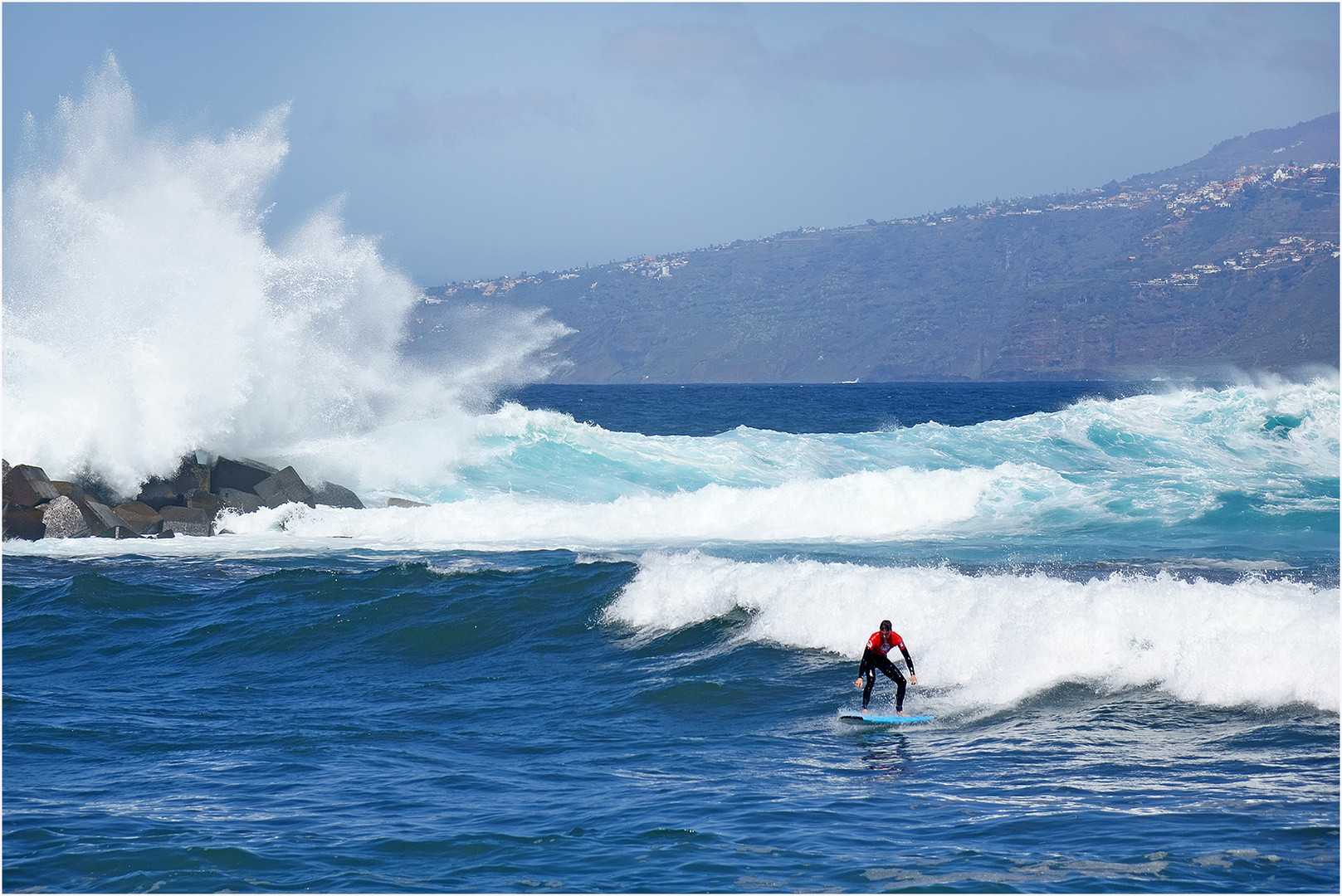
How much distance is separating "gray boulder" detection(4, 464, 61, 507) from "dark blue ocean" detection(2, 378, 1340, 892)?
1402mm

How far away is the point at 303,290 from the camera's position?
25828mm

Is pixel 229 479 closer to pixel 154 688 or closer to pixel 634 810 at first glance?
pixel 154 688

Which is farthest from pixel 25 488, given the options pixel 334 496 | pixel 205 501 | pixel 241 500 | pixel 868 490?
pixel 868 490

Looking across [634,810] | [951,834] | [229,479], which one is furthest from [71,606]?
[951,834]

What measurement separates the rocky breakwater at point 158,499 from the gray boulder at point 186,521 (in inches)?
0.6

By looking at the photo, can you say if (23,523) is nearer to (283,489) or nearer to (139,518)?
(139,518)

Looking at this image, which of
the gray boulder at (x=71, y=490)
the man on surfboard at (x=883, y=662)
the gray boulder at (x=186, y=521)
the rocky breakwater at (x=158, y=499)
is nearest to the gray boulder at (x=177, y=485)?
the rocky breakwater at (x=158, y=499)

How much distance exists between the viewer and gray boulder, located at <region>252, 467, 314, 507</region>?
2147cm

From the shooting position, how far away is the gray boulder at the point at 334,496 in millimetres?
22078

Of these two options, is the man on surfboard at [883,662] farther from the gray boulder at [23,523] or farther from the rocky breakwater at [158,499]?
the gray boulder at [23,523]

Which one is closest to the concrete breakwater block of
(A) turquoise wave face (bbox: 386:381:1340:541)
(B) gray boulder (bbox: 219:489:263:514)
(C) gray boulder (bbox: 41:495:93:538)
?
(C) gray boulder (bbox: 41:495:93:538)

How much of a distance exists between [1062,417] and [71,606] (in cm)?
3023

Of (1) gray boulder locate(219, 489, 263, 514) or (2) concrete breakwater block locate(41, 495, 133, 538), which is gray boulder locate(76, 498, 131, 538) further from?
(1) gray boulder locate(219, 489, 263, 514)

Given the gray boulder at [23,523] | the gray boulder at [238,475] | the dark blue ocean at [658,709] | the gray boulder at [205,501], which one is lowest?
the dark blue ocean at [658,709]
